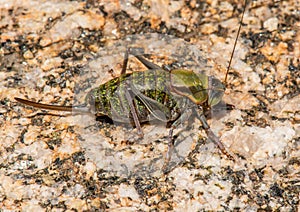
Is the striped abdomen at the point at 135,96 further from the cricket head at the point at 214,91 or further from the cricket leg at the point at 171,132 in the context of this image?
the cricket head at the point at 214,91

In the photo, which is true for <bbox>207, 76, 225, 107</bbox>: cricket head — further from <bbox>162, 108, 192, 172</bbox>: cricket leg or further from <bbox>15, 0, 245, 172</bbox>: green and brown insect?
<bbox>162, 108, 192, 172</bbox>: cricket leg

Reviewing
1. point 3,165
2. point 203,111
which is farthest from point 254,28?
point 3,165

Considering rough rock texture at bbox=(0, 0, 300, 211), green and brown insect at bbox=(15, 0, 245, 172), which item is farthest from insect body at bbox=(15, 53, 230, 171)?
rough rock texture at bbox=(0, 0, 300, 211)

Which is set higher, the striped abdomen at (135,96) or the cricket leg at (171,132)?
the striped abdomen at (135,96)

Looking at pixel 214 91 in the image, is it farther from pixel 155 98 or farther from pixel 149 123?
pixel 149 123

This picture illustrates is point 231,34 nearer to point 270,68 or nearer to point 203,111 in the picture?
point 270,68

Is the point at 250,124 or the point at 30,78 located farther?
the point at 30,78

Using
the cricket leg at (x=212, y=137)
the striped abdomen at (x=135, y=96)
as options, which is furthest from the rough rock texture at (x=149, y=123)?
the striped abdomen at (x=135, y=96)
